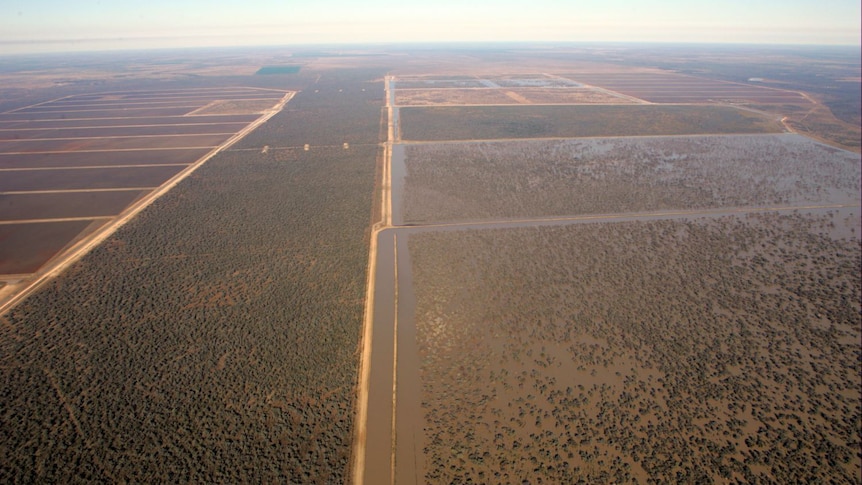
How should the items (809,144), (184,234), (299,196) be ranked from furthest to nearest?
(809,144) → (299,196) → (184,234)

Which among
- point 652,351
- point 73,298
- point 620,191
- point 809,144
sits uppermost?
point 809,144

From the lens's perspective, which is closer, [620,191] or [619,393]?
[619,393]

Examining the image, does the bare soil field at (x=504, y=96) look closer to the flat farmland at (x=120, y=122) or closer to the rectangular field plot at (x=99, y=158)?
the flat farmland at (x=120, y=122)

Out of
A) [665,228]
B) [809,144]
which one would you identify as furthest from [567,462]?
[809,144]

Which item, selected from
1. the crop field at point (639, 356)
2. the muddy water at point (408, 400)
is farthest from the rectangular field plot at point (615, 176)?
the muddy water at point (408, 400)

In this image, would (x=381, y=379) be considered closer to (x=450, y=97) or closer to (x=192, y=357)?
(x=192, y=357)

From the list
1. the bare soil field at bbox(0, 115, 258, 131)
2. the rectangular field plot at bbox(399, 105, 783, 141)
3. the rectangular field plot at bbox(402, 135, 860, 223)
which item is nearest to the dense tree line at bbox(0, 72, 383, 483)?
the rectangular field plot at bbox(402, 135, 860, 223)

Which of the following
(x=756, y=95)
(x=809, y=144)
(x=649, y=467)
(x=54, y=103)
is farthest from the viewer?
(x=756, y=95)

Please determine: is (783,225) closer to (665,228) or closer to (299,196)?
(665,228)
